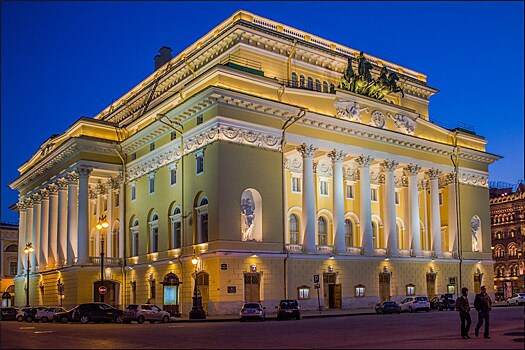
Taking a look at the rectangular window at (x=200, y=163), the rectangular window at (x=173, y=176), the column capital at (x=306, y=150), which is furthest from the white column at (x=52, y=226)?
the column capital at (x=306, y=150)

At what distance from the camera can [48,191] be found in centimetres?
6469

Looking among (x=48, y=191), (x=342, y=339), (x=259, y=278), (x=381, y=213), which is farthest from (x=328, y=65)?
(x=342, y=339)

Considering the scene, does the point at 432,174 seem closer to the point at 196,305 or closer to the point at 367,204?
the point at 367,204

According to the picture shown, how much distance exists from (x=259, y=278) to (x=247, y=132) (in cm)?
1032

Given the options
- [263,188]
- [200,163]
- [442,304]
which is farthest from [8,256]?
[442,304]

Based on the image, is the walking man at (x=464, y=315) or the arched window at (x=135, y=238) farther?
the arched window at (x=135, y=238)

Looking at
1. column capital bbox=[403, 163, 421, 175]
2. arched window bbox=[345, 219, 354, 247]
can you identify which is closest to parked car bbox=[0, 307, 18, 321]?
arched window bbox=[345, 219, 354, 247]

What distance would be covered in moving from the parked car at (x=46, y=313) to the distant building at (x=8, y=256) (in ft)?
185

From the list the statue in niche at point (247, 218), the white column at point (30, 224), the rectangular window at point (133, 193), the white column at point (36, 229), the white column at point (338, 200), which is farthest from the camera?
the white column at point (30, 224)

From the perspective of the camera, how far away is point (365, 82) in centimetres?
5694

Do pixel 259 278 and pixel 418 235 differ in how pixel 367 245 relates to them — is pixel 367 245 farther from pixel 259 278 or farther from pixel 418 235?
pixel 259 278

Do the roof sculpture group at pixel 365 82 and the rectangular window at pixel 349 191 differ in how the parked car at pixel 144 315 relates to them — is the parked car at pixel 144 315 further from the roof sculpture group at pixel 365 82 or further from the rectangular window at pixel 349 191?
the roof sculpture group at pixel 365 82

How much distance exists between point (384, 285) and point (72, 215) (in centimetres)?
2788

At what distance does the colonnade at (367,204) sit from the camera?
5066 cm
